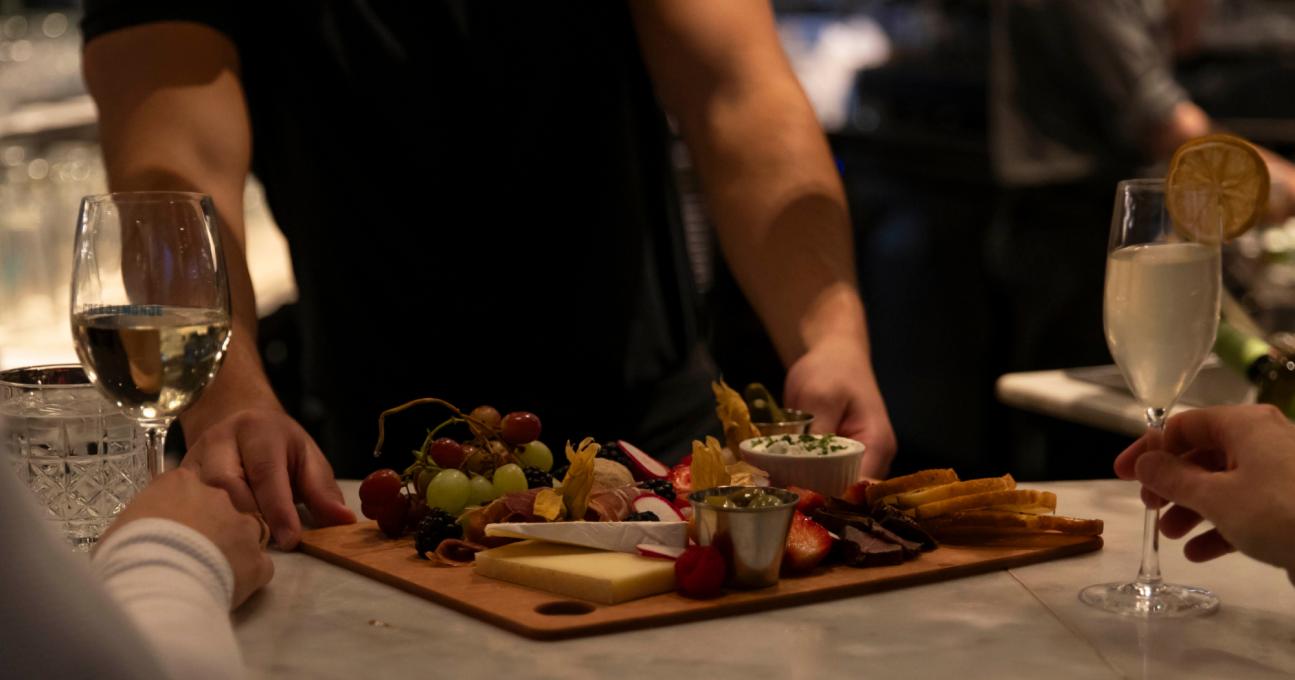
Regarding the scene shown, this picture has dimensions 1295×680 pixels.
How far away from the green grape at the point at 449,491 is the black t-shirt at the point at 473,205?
25.9 inches

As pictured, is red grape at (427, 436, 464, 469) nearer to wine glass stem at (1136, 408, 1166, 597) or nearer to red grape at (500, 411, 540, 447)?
red grape at (500, 411, 540, 447)

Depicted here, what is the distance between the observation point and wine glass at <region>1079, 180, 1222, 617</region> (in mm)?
1491

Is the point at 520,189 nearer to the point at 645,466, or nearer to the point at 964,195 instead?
the point at 645,466

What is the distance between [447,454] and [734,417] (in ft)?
1.12

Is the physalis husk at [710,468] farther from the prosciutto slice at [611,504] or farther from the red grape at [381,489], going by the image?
the red grape at [381,489]

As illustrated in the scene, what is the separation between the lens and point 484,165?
2270 millimetres

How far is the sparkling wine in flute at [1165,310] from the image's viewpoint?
1492mm

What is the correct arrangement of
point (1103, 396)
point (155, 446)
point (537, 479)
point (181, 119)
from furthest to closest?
point (1103, 396), point (181, 119), point (537, 479), point (155, 446)

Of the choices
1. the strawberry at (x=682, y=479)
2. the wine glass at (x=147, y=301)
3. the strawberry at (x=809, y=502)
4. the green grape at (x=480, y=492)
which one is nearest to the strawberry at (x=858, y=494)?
the strawberry at (x=809, y=502)

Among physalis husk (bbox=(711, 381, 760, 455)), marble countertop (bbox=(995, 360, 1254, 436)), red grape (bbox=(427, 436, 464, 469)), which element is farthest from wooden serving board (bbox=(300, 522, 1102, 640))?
marble countertop (bbox=(995, 360, 1254, 436))

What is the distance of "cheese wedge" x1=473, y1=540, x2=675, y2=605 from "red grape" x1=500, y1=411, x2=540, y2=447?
8.5 inches

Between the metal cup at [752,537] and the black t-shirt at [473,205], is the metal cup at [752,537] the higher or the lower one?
the lower one

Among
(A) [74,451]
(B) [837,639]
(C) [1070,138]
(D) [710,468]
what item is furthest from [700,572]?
(C) [1070,138]

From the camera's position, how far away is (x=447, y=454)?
161cm
